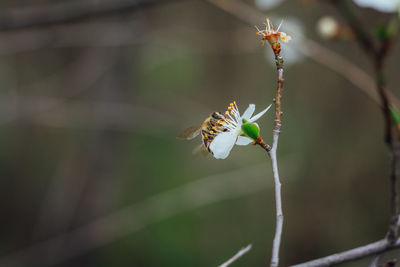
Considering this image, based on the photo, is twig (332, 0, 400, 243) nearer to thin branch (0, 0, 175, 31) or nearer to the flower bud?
the flower bud

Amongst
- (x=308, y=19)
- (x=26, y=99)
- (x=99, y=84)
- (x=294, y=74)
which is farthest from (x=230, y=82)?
(x=26, y=99)

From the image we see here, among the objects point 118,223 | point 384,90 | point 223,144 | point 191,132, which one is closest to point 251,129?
point 223,144

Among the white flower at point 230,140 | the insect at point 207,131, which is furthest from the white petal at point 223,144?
the insect at point 207,131

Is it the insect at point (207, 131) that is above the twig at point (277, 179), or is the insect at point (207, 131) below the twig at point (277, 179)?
above

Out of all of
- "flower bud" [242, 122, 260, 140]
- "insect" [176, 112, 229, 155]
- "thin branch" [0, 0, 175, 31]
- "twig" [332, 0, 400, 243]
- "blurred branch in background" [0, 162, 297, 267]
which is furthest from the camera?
"blurred branch in background" [0, 162, 297, 267]

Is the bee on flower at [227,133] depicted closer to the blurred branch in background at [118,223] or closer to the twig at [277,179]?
the twig at [277,179]

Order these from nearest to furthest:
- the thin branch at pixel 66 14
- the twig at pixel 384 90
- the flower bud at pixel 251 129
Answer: the twig at pixel 384 90 → the flower bud at pixel 251 129 → the thin branch at pixel 66 14

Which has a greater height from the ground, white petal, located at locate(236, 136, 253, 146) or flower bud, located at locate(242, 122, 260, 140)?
white petal, located at locate(236, 136, 253, 146)

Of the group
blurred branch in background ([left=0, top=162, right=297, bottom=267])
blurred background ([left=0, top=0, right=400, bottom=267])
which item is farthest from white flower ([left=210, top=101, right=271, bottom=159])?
blurred branch in background ([left=0, top=162, right=297, bottom=267])

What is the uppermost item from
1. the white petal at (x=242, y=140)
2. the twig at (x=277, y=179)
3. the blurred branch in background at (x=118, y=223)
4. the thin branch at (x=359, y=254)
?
the blurred branch in background at (x=118, y=223)
